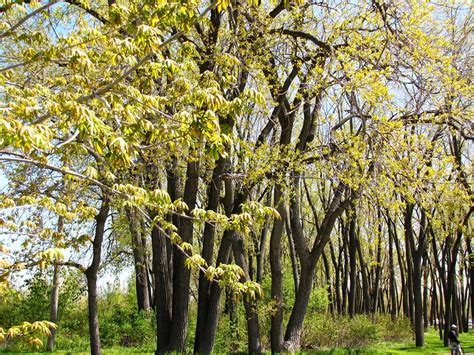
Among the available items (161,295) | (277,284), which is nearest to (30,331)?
(161,295)

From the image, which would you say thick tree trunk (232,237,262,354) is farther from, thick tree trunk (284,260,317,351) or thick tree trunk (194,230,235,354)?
thick tree trunk (194,230,235,354)

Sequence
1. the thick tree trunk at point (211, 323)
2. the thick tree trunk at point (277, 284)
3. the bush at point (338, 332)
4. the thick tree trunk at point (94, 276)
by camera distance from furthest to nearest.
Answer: the bush at point (338, 332) < the thick tree trunk at point (277, 284) < the thick tree trunk at point (94, 276) < the thick tree trunk at point (211, 323)

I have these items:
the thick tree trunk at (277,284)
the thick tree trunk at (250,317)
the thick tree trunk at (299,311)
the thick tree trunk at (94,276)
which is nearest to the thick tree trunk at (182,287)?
the thick tree trunk at (94,276)

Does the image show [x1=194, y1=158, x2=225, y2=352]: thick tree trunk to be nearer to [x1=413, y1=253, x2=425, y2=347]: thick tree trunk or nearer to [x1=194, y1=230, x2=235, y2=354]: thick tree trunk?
[x1=194, y1=230, x2=235, y2=354]: thick tree trunk

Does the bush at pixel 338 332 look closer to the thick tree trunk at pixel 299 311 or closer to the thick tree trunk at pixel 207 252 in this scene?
the thick tree trunk at pixel 299 311

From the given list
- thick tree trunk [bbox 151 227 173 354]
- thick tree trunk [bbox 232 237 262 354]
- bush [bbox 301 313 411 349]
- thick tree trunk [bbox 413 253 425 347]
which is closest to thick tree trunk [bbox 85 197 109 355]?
thick tree trunk [bbox 151 227 173 354]

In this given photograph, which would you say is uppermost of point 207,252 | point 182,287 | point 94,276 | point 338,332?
point 207,252

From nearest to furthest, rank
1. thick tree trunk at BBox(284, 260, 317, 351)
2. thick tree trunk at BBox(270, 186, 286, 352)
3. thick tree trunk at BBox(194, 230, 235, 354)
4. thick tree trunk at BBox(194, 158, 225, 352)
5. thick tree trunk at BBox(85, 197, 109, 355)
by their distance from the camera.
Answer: thick tree trunk at BBox(194, 230, 235, 354), thick tree trunk at BBox(194, 158, 225, 352), thick tree trunk at BBox(85, 197, 109, 355), thick tree trunk at BBox(284, 260, 317, 351), thick tree trunk at BBox(270, 186, 286, 352)

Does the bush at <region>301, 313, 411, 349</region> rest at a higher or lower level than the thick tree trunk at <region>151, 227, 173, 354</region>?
lower

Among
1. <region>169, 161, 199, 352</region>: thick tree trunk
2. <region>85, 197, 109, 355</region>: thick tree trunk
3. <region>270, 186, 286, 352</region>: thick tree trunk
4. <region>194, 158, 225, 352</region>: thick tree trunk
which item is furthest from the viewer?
<region>270, 186, 286, 352</region>: thick tree trunk

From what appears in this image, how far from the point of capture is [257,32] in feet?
32.8

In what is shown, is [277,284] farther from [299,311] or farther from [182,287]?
[182,287]

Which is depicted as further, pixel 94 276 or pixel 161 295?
pixel 161 295

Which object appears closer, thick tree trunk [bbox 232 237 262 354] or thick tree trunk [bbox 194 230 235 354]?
thick tree trunk [bbox 194 230 235 354]
